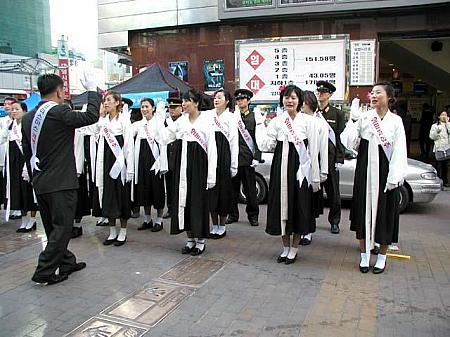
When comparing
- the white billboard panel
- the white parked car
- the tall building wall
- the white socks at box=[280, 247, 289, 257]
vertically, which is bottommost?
the white socks at box=[280, 247, 289, 257]

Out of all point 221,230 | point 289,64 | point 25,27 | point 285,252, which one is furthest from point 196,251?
point 25,27

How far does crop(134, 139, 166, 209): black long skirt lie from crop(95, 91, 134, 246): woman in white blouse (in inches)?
29.1

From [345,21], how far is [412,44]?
302cm

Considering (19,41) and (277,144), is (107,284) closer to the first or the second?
(277,144)

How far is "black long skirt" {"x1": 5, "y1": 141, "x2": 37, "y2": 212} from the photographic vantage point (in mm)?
6652

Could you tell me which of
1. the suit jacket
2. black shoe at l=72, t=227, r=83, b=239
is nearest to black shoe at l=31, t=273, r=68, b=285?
the suit jacket

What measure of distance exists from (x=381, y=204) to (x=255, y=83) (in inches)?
288

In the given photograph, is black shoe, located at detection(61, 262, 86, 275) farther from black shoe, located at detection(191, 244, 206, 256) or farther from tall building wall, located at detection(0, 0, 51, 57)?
tall building wall, located at detection(0, 0, 51, 57)

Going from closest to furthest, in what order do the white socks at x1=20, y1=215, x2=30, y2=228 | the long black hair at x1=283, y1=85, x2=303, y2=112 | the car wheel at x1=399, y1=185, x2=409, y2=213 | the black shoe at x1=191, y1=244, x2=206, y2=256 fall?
the long black hair at x1=283, y1=85, x2=303, y2=112
the black shoe at x1=191, y1=244, x2=206, y2=256
the white socks at x1=20, y1=215, x2=30, y2=228
the car wheel at x1=399, y1=185, x2=409, y2=213

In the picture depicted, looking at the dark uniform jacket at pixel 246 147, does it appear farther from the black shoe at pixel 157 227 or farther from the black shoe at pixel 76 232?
the black shoe at pixel 76 232

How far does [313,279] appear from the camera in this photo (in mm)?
4645

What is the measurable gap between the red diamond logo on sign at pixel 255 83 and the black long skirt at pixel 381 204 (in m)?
6.90

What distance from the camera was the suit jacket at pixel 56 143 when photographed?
4.40 m

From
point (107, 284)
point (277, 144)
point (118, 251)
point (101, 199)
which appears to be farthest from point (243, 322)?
point (101, 199)
